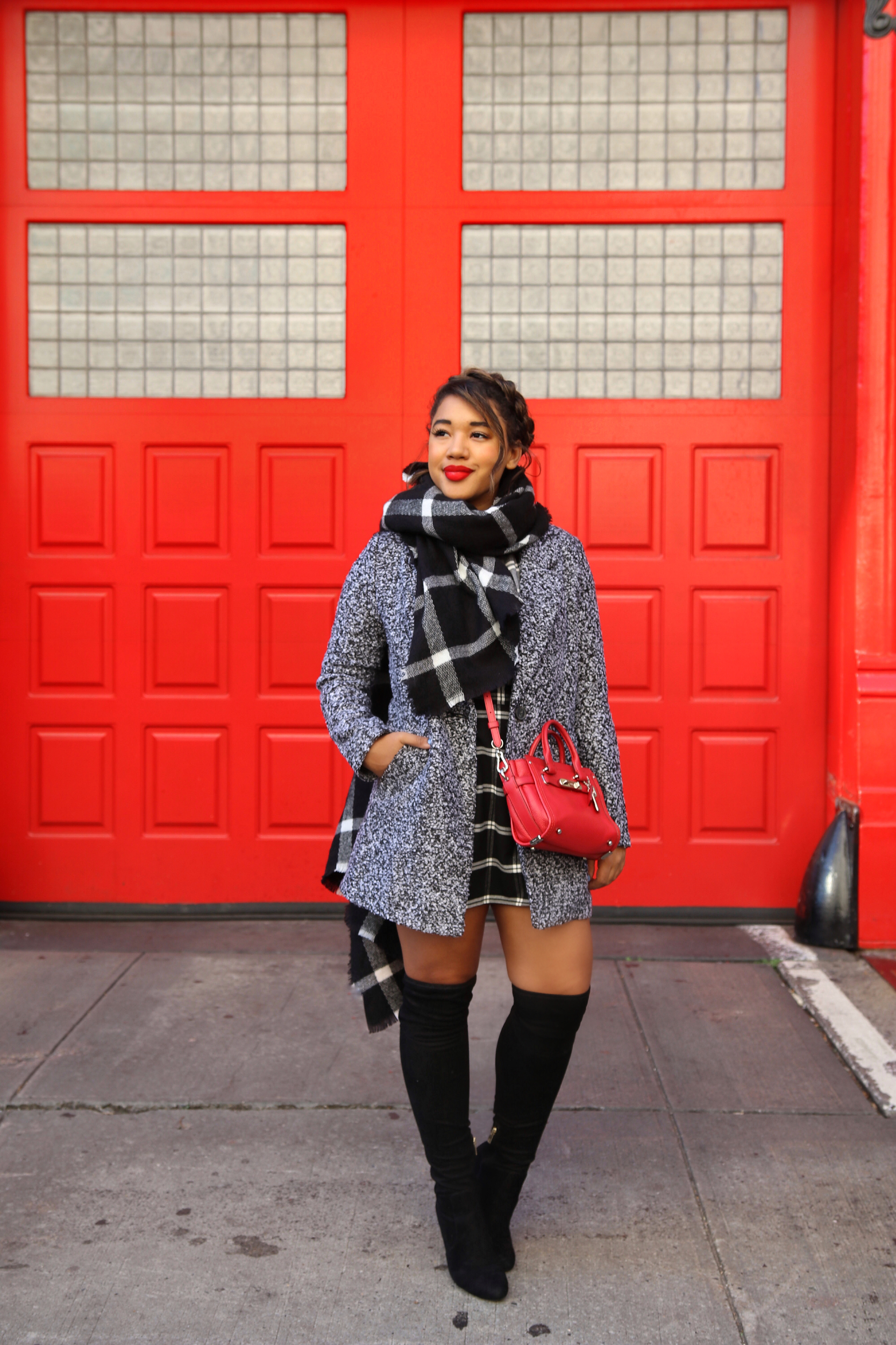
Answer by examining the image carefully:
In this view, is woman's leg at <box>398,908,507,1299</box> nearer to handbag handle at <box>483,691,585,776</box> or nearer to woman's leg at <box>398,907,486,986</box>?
woman's leg at <box>398,907,486,986</box>

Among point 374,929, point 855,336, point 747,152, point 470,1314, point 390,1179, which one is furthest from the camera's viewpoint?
point 747,152

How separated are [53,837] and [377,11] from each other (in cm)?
359

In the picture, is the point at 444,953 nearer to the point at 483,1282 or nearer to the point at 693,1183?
the point at 483,1282

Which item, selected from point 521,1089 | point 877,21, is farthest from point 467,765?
point 877,21

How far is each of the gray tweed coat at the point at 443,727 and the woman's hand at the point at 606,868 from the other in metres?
0.03

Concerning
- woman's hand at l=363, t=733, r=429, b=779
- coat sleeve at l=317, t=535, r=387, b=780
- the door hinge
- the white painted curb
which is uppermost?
the door hinge

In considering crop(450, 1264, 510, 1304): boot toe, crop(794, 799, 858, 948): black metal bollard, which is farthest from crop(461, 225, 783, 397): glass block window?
crop(450, 1264, 510, 1304): boot toe

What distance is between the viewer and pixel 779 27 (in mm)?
4910

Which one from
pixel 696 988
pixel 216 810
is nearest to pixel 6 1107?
pixel 216 810

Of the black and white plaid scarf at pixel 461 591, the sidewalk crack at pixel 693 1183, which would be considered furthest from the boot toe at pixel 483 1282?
the black and white plaid scarf at pixel 461 591

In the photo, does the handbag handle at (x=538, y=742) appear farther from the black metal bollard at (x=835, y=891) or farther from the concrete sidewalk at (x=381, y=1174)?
the black metal bollard at (x=835, y=891)

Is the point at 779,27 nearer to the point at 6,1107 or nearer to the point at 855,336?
the point at 855,336

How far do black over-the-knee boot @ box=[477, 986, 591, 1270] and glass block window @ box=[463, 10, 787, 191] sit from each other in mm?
3652

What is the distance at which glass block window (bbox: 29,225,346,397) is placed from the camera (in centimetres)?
502
